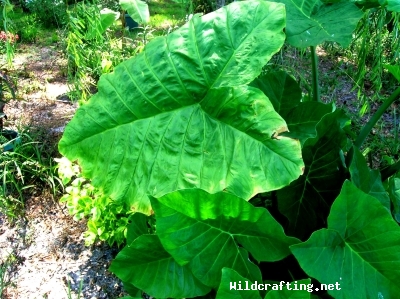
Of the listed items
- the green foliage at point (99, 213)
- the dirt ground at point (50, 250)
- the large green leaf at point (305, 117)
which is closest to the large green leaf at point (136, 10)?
the dirt ground at point (50, 250)

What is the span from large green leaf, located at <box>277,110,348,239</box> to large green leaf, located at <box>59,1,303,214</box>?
29 centimetres

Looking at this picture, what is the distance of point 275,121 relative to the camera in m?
1.01

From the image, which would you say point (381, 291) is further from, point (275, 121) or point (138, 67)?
point (138, 67)

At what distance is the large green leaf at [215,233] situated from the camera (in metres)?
0.97

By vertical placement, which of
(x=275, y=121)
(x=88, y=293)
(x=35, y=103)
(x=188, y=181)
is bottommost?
(x=88, y=293)

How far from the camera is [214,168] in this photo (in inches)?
42.1

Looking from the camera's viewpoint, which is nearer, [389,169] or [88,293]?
[389,169]

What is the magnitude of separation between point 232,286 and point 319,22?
0.84 meters

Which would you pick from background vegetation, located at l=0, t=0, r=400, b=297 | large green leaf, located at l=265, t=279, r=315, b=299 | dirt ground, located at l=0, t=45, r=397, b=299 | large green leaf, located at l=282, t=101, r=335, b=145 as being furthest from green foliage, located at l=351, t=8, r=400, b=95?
large green leaf, located at l=265, t=279, r=315, b=299

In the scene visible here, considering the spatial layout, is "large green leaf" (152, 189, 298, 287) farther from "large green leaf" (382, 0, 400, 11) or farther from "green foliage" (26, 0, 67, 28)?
"green foliage" (26, 0, 67, 28)

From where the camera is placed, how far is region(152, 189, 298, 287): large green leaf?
0.97 meters

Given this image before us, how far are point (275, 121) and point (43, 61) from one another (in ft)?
11.0

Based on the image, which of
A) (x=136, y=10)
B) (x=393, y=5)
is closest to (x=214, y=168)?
(x=393, y=5)

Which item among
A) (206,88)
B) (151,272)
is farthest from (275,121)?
(151,272)
